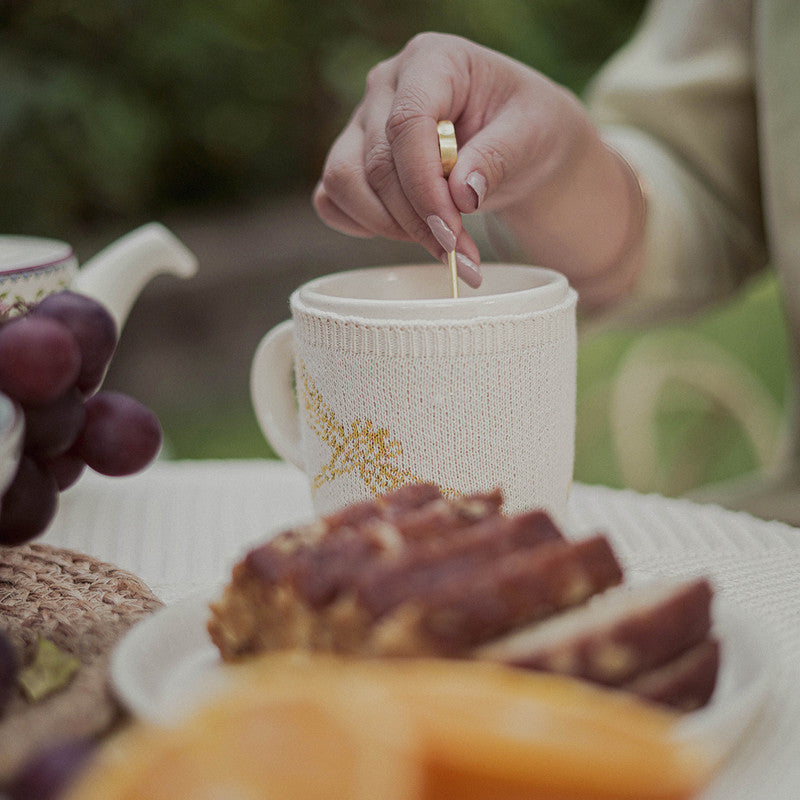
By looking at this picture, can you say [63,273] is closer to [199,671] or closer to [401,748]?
[199,671]

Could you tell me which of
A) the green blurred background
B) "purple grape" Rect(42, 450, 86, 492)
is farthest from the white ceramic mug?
the green blurred background

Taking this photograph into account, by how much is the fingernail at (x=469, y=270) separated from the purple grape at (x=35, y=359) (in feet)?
A: 0.64

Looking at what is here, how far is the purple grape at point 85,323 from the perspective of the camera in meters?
0.40

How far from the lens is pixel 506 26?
2.35m

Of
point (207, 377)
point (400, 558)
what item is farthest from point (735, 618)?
point (207, 377)

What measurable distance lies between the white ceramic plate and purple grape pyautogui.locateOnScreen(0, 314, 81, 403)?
0.09 m

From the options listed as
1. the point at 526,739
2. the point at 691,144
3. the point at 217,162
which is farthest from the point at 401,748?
the point at 217,162

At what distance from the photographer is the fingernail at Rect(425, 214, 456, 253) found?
473mm

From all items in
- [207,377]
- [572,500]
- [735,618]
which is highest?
[735,618]

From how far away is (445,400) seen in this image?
0.42m

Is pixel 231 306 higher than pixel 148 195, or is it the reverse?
pixel 148 195

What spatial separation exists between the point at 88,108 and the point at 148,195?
0.28 metres

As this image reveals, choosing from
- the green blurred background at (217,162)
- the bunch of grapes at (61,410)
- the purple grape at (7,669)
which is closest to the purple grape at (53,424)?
the bunch of grapes at (61,410)

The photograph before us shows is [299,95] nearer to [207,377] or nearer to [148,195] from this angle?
[148,195]
